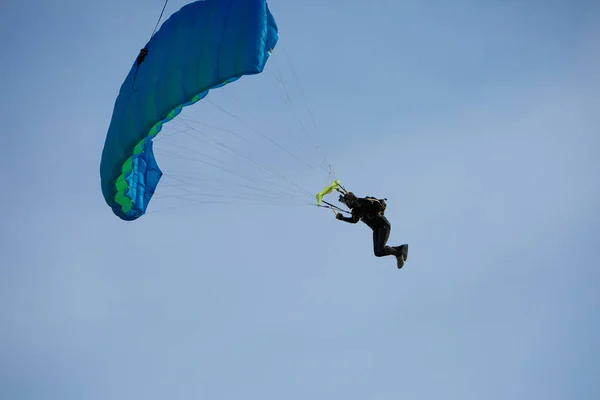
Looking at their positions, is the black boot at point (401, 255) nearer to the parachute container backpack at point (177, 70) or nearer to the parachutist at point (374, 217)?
the parachutist at point (374, 217)

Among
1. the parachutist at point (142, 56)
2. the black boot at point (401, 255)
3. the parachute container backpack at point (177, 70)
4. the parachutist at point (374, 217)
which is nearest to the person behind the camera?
the parachute container backpack at point (177, 70)

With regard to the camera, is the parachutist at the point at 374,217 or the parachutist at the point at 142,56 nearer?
the parachutist at the point at 374,217

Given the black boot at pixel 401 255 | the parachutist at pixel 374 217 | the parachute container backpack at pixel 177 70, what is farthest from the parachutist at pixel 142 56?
the black boot at pixel 401 255

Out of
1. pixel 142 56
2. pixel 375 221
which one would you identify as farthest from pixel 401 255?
pixel 142 56

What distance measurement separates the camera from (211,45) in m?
17.9

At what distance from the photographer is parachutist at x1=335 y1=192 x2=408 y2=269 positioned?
18531 millimetres

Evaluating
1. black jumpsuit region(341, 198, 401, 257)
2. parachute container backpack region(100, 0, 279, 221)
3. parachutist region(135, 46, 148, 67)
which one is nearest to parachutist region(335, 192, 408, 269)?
black jumpsuit region(341, 198, 401, 257)

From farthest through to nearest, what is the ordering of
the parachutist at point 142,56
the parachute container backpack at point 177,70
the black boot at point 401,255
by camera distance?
the parachutist at point 142,56 → the black boot at point 401,255 → the parachute container backpack at point 177,70

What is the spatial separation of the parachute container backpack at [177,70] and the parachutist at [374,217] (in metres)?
3.28

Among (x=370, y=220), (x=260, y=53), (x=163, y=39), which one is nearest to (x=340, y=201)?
(x=370, y=220)

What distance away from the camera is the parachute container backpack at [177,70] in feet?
57.3

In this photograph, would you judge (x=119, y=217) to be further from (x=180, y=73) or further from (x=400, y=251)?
(x=400, y=251)

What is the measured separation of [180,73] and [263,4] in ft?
6.64

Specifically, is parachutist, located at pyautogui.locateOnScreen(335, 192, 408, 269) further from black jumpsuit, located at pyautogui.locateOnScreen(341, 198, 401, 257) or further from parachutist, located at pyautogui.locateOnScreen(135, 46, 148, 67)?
parachutist, located at pyautogui.locateOnScreen(135, 46, 148, 67)
